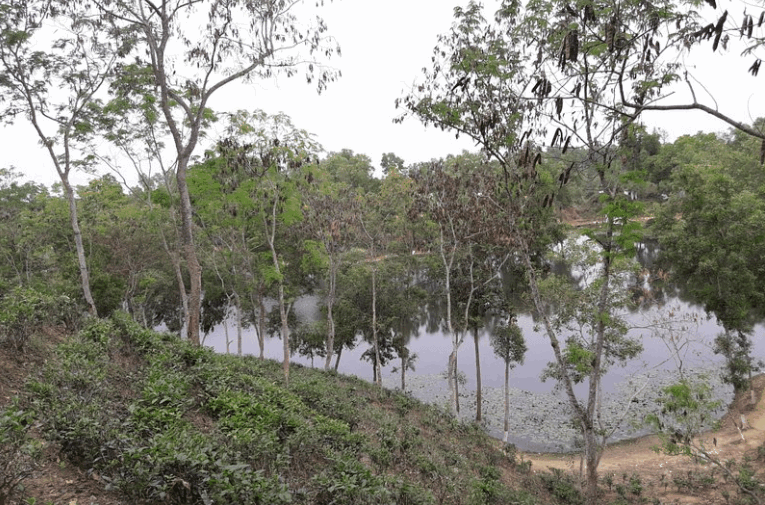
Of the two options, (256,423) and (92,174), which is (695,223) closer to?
(256,423)

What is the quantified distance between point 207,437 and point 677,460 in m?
17.7

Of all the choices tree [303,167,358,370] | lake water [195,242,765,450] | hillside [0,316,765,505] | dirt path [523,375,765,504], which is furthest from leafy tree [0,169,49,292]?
dirt path [523,375,765,504]

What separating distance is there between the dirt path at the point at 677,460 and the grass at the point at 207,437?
549cm

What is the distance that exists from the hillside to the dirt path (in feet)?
0.80

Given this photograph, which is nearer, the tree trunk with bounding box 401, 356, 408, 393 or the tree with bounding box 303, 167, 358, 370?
the tree with bounding box 303, 167, 358, 370

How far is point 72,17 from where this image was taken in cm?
1198

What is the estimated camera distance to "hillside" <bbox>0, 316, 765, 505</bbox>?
3975 mm

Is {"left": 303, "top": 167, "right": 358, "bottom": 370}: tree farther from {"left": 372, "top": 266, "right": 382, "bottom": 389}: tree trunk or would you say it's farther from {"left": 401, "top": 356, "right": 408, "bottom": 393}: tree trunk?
{"left": 401, "top": 356, "right": 408, "bottom": 393}: tree trunk

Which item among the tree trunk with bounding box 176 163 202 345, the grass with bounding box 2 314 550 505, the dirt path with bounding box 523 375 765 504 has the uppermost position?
the tree trunk with bounding box 176 163 202 345

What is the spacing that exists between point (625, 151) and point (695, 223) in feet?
39.7

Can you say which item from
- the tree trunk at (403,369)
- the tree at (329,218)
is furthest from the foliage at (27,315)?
the tree trunk at (403,369)

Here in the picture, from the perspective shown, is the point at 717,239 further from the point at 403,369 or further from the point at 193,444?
the point at 193,444

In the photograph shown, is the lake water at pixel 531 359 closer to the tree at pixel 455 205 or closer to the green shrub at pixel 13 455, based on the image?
the tree at pixel 455 205

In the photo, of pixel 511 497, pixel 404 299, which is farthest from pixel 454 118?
pixel 404 299
